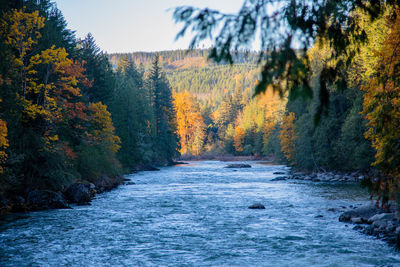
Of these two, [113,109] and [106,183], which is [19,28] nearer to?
[106,183]

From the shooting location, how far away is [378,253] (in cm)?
1202

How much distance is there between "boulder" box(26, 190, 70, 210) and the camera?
20.9m

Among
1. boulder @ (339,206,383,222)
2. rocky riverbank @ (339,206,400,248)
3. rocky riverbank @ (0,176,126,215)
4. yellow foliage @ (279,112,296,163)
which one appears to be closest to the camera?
rocky riverbank @ (339,206,400,248)

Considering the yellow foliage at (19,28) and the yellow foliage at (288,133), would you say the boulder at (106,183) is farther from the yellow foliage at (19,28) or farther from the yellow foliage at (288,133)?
the yellow foliage at (288,133)

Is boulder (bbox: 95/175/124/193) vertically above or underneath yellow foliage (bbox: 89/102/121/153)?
underneath

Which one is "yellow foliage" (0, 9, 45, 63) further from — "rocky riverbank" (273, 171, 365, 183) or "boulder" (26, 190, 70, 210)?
"rocky riverbank" (273, 171, 365, 183)

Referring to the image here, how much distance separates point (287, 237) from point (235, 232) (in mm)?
2124

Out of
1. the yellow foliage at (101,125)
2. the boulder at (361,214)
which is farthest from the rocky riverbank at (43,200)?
the boulder at (361,214)

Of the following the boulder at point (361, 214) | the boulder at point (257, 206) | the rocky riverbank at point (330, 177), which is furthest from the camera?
the rocky riverbank at point (330, 177)

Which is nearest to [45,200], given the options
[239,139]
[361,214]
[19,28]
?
[19,28]

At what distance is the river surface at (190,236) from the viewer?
11742mm

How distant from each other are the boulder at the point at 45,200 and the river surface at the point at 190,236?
107cm

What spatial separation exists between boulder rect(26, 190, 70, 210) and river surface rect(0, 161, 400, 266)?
3.51ft

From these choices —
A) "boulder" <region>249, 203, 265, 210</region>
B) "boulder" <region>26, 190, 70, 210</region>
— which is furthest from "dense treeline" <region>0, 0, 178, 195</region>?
"boulder" <region>249, 203, 265, 210</region>
